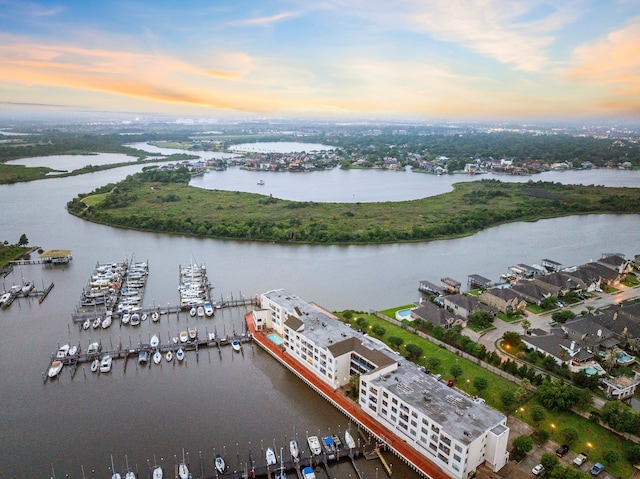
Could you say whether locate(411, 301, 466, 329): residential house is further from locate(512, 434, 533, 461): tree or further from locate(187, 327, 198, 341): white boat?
locate(187, 327, 198, 341): white boat

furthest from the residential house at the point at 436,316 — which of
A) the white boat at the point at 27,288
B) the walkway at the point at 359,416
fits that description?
the white boat at the point at 27,288

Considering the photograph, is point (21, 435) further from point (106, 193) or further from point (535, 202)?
point (535, 202)

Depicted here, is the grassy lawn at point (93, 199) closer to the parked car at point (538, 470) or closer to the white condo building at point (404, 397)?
the white condo building at point (404, 397)

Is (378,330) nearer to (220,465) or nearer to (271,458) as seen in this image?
(271,458)

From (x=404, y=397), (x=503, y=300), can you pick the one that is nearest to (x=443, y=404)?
(x=404, y=397)

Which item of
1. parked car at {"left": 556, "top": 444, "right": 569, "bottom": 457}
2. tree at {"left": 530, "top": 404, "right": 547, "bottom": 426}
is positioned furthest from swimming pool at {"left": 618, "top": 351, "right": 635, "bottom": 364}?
parked car at {"left": 556, "top": 444, "right": 569, "bottom": 457}
